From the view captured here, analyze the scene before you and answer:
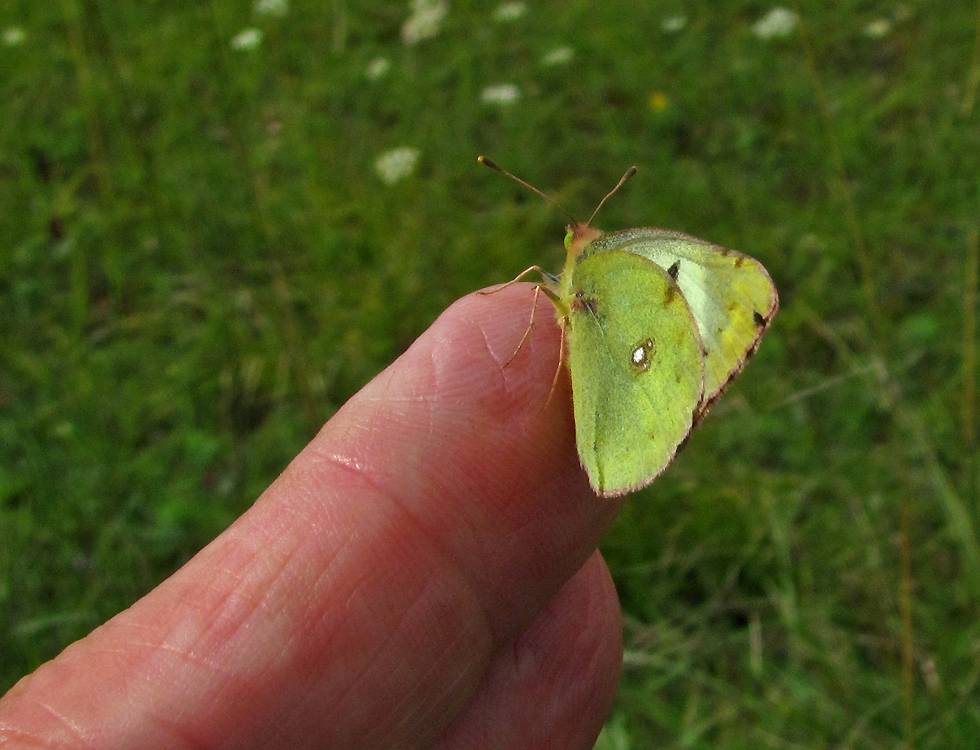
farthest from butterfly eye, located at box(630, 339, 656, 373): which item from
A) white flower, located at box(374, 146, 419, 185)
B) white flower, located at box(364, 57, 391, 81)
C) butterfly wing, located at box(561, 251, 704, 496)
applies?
white flower, located at box(364, 57, 391, 81)

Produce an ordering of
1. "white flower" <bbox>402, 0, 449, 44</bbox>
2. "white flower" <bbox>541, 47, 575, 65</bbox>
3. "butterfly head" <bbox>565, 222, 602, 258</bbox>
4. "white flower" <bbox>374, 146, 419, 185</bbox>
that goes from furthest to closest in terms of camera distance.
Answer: "white flower" <bbox>541, 47, 575, 65</bbox>, "white flower" <bbox>402, 0, 449, 44</bbox>, "white flower" <bbox>374, 146, 419, 185</bbox>, "butterfly head" <bbox>565, 222, 602, 258</bbox>

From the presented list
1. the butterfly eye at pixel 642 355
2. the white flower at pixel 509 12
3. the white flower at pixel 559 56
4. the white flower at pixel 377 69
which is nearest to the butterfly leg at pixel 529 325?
the butterfly eye at pixel 642 355

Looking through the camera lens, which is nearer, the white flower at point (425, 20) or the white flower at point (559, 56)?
the white flower at point (425, 20)

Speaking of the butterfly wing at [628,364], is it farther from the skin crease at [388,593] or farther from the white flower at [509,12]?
the white flower at [509,12]

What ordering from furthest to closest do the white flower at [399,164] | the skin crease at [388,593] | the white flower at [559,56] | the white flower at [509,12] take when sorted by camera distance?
the white flower at [509,12], the white flower at [559,56], the white flower at [399,164], the skin crease at [388,593]

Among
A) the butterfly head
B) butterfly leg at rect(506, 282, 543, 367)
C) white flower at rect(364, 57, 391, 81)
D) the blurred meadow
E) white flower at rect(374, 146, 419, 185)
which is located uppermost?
the butterfly head

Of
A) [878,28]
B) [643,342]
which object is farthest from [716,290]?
[878,28]

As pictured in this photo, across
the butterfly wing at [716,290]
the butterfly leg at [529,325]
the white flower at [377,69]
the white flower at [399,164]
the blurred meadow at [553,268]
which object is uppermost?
the butterfly leg at [529,325]

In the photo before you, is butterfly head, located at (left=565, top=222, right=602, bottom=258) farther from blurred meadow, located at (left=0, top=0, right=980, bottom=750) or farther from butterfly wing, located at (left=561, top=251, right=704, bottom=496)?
blurred meadow, located at (left=0, top=0, right=980, bottom=750)

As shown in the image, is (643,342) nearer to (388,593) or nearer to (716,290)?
(716,290)
